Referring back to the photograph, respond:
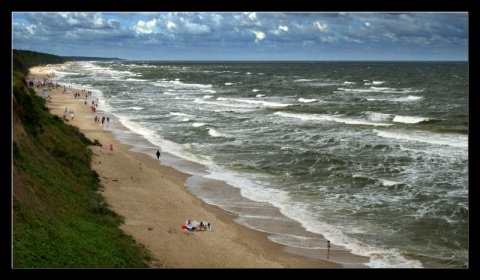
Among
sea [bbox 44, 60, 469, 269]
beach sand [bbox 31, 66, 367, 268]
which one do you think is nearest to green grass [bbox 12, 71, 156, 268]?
beach sand [bbox 31, 66, 367, 268]

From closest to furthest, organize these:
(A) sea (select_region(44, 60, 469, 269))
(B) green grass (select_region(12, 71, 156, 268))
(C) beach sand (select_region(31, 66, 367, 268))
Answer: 1. (B) green grass (select_region(12, 71, 156, 268))
2. (C) beach sand (select_region(31, 66, 367, 268))
3. (A) sea (select_region(44, 60, 469, 269))

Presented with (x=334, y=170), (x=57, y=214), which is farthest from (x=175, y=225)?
(x=334, y=170)

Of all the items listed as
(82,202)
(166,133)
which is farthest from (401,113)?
(82,202)

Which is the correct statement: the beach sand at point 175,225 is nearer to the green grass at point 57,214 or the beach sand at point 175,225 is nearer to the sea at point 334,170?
the sea at point 334,170

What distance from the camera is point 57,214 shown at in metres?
16.7

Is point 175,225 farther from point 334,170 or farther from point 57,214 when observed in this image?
point 334,170

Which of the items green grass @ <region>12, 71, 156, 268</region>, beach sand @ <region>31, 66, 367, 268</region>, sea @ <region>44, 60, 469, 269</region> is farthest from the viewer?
sea @ <region>44, 60, 469, 269</region>

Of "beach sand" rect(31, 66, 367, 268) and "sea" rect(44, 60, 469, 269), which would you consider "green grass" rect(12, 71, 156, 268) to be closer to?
"beach sand" rect(31, 66, 367, 268)

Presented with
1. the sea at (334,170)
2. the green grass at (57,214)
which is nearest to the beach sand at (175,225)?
the sea at (334,170)

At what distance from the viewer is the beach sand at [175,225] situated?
17.6 metres

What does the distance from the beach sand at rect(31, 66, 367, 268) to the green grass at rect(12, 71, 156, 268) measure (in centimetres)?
95

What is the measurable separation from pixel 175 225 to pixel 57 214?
5732 millimetres

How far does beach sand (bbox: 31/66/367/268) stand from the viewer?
1756cm
